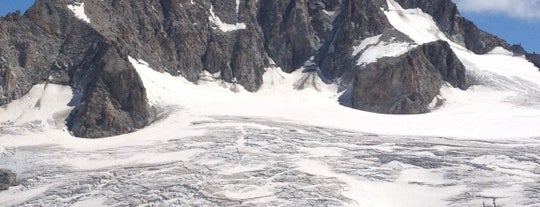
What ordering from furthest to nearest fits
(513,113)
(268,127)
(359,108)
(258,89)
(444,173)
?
(258,89)
(359,108)
(513,113)
(268,127)
(444,173)

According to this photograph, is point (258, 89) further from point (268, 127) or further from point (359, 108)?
point (268, 127)

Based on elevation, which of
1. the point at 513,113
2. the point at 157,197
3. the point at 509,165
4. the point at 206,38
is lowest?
the point at 157,197

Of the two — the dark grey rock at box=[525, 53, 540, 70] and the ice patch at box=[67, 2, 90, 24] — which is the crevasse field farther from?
the dark grey rock at box=[525, 53, 540, 70]

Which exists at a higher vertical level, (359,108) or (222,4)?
(222,4)

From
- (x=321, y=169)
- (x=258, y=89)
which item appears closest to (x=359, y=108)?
(x=258, y=89)

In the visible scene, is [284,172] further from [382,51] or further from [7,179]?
[382,51]

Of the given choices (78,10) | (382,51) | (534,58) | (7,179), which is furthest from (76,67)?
(534,58)

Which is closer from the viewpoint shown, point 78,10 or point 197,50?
point 78,10

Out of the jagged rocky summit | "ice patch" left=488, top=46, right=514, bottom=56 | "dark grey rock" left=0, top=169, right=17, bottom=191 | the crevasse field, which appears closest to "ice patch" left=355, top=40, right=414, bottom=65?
the jagged rocky summit
